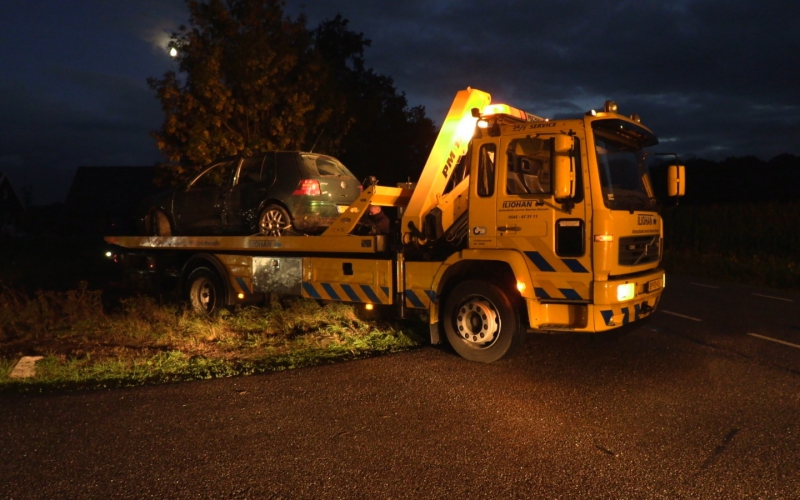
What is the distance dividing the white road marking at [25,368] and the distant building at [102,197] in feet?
129

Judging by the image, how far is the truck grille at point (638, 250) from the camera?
676 centimetres

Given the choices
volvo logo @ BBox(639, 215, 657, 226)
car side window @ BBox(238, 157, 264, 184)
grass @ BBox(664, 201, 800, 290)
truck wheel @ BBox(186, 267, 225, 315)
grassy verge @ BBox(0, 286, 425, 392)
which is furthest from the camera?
grass @ BBox(664, 201, 800, 290)

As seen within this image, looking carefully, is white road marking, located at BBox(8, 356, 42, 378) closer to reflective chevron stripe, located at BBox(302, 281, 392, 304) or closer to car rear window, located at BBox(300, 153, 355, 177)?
reflective chevron stripe, located at BBox(302, 281, 392, 304)

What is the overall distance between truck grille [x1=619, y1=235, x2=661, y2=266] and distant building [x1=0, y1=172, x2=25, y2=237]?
1859 inches

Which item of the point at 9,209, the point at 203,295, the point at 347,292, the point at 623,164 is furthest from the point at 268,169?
the point at 9,209

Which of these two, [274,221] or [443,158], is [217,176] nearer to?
[274,221]

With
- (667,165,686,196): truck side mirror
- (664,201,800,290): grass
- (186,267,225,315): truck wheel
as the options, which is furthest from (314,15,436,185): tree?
(667,165,686,196): truck side mirror

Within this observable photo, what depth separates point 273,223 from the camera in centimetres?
956

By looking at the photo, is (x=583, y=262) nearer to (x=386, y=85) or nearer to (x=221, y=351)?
(x=221, y=351)

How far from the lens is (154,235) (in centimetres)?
1141

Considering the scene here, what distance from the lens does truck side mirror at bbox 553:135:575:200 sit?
6.33 m

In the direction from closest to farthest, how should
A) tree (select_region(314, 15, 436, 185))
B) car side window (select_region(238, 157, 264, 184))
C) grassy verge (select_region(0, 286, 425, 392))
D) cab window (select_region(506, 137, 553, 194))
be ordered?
cab window (select_region(506, 137, 553, 194)), grassy verge (select_region(0, 286, 425, 392)), car side window (select_region(238, 157, 264, 184)), tree (select_region(314, 15, 436, 185))

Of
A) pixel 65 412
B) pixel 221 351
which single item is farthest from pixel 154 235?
pixel 65 412

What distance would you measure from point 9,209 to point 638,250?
169 ft
